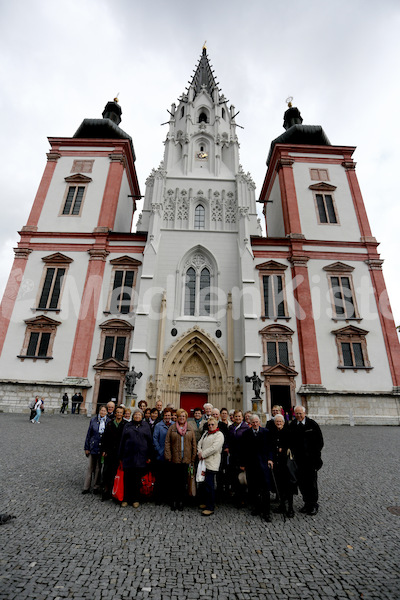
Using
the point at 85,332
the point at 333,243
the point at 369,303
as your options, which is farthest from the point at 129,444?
the point at 333,243

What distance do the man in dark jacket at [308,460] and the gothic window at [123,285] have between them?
16.1 metres

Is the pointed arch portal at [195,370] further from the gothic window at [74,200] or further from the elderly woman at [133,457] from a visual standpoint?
the gothic window at [74,200]

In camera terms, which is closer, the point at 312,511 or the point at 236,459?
the point at 312,511

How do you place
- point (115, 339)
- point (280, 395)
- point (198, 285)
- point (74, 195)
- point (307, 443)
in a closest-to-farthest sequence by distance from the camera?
1. point (307, 443)
2. point (280, 395)
3. point (115, 339)
4. point (198, 285)
5. point (74, 195)

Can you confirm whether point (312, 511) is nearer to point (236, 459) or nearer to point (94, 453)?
point (236, 459)

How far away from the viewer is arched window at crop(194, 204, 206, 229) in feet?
75.3

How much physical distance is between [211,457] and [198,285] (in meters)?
16.2

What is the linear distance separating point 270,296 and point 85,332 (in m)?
12.2

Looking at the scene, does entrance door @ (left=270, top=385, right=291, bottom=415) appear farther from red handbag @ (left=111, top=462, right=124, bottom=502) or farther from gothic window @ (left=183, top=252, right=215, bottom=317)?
red handbag @ (left=111, top=462, right=124, bottom=502)

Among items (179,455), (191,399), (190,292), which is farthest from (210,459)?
(190,292)

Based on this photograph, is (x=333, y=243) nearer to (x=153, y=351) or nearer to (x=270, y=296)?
(x=270, y=296)

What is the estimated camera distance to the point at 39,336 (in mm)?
19172

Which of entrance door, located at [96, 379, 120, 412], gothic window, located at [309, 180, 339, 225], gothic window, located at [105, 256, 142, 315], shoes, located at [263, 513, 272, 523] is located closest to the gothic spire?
gothic window, located at [309, 180, 339, 225]

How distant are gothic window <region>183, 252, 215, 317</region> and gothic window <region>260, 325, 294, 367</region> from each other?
4.01m
